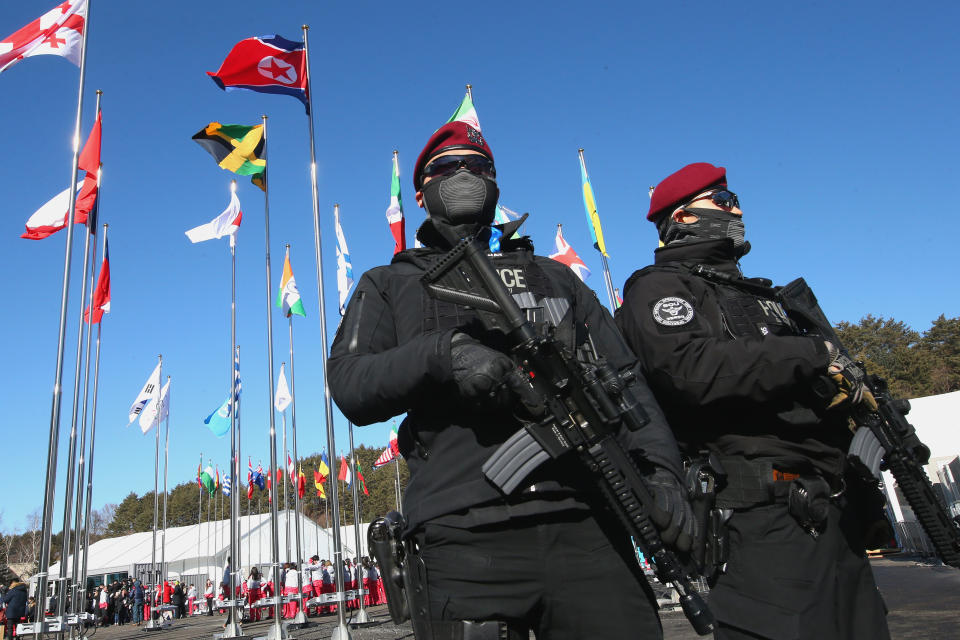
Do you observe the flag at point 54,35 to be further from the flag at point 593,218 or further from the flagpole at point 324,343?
the flag at point 593,218

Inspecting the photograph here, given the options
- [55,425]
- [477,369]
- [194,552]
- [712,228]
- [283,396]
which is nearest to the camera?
[477,369]

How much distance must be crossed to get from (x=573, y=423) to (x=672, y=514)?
363mm

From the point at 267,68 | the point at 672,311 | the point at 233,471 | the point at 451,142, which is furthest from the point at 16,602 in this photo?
the point at 672,311

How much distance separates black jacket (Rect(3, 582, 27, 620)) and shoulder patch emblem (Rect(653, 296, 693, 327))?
14514 millimetres

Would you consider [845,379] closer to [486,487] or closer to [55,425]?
[486,487]

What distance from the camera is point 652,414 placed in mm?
2088

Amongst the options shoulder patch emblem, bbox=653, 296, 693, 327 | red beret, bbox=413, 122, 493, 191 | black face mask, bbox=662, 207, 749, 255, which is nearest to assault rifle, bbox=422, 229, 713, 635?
red beret, bbox=413, 122, 493, 191

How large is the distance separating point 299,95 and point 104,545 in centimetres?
3825

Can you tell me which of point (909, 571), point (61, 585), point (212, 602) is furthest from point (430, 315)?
point (212, 602)

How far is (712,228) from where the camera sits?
315cm

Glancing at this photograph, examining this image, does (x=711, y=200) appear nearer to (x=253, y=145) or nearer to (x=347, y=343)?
(x=347, y=343)

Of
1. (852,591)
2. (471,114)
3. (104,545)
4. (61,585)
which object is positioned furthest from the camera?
(104,545)

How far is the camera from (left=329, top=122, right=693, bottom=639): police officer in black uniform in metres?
1.73

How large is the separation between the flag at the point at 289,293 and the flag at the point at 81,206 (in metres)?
4.85
